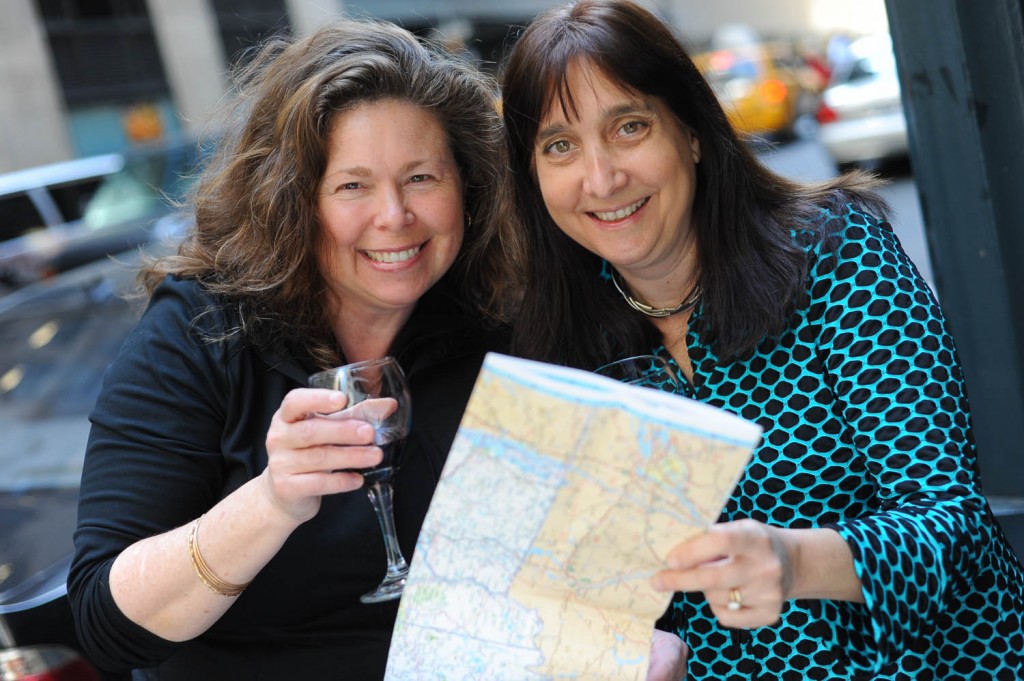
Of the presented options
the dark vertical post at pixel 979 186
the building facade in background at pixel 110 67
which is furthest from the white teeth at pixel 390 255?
the building facade in background at pixel 110 67

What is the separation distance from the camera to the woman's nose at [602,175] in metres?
1.95

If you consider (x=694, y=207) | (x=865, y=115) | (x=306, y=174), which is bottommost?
(x=865, y=115)

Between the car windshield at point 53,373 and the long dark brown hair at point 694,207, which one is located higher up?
the long dark brown hair at point 694,207

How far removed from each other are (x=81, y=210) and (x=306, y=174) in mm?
8587

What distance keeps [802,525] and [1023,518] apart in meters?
1.14

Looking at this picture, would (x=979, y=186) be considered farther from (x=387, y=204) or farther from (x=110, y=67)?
(x=110, y=67)

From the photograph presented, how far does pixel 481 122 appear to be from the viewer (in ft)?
7.97

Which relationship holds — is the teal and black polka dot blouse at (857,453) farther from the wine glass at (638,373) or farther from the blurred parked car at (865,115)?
the blurred parked car at (865,115)

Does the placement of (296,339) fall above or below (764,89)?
above

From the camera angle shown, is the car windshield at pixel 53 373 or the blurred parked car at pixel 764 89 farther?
the blurred parked car at pixel 764 89

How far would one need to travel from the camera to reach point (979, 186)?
2.61 m

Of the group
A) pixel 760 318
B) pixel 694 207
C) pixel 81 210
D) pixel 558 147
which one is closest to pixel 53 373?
pixel 558 147

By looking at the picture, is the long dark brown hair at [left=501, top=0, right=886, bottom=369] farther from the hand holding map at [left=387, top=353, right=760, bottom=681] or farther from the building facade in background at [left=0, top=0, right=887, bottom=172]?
the building facade in background at [left=0, top=0, right=887, bottom=172]

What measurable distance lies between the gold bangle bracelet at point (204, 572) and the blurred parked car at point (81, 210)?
23.2 feet
